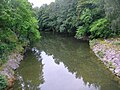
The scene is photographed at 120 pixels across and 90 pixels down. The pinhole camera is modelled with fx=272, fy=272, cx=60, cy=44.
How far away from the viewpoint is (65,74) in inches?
1087

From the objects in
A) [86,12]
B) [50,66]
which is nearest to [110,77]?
[50,66]

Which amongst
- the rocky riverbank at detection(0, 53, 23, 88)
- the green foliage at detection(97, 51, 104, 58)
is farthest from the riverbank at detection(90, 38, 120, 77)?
the rocky riverbank at detection(0, 53, 23, 88)

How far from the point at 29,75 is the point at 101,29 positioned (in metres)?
23.2

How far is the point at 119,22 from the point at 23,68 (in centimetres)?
1598

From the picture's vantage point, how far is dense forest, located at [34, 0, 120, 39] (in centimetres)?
3972

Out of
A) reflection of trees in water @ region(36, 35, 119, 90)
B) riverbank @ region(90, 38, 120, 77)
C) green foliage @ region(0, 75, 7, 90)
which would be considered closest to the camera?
green foliage @ region(0, 75, 7, 90)

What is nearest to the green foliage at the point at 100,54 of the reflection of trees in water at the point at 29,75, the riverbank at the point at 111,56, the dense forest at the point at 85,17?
the riverbank at the point at 111,56

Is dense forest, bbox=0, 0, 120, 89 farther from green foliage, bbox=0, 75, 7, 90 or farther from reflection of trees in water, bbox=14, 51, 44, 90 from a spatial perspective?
reflection of trees in water, bbox=14, 51, 44, 90

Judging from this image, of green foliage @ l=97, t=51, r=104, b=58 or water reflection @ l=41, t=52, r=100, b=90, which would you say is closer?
water reflection @ l=41, t=52, r=100, b=90

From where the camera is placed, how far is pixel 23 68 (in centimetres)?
2934

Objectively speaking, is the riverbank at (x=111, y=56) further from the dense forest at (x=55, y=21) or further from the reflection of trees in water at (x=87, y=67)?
the dense forest at (x=55, y=21)

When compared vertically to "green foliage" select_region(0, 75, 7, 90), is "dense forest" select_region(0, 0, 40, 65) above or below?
above

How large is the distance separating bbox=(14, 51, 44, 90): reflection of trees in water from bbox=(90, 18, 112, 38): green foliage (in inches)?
655

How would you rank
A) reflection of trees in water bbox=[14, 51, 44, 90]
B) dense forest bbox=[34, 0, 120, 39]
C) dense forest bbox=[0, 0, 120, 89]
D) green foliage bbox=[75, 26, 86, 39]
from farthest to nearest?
green foliage bbox=[75, 26, 86, 39], dense forest bbox=[34, 0, 120, 39], dense forest bbox=[0, 0, 120, 89], reflection of trees in water bbox=[14, 51, 44, 90]
